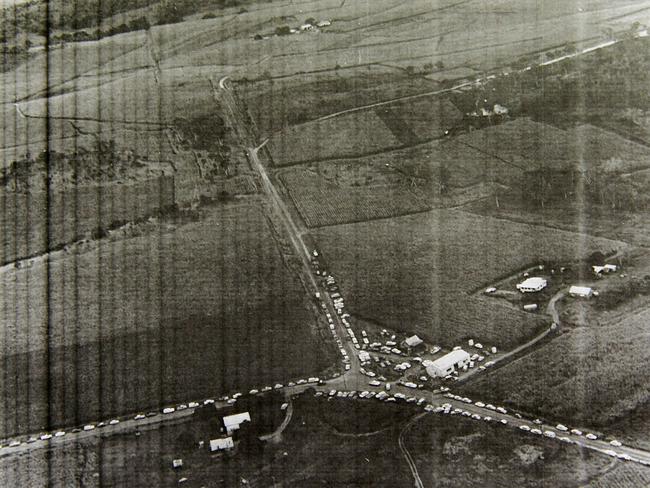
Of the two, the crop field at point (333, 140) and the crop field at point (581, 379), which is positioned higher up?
the crop field at point (333, 140)

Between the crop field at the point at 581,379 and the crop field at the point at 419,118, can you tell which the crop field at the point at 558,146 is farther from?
the crop field at the point at 581,379

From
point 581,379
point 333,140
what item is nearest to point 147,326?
point 581,379

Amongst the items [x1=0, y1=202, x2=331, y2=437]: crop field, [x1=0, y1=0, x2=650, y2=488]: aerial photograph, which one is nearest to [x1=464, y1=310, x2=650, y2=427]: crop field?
[x1=0, y1=0, x2=650, y2=488]: aerial photograph

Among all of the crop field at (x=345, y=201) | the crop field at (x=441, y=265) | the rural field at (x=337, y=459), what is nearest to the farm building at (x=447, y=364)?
the crop field at (x=441, y=265)

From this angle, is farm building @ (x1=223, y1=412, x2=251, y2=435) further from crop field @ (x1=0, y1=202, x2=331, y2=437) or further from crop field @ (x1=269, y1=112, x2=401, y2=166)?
crop field @ (x1=269, y1=112, x2=401, y2=166)

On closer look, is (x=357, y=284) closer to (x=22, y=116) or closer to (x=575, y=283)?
(x=575, y=283)

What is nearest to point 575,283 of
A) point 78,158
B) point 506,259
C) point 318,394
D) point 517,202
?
point 506,259

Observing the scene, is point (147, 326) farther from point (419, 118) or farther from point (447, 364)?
point (419, 118)

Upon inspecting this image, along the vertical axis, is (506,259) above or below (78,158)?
below
